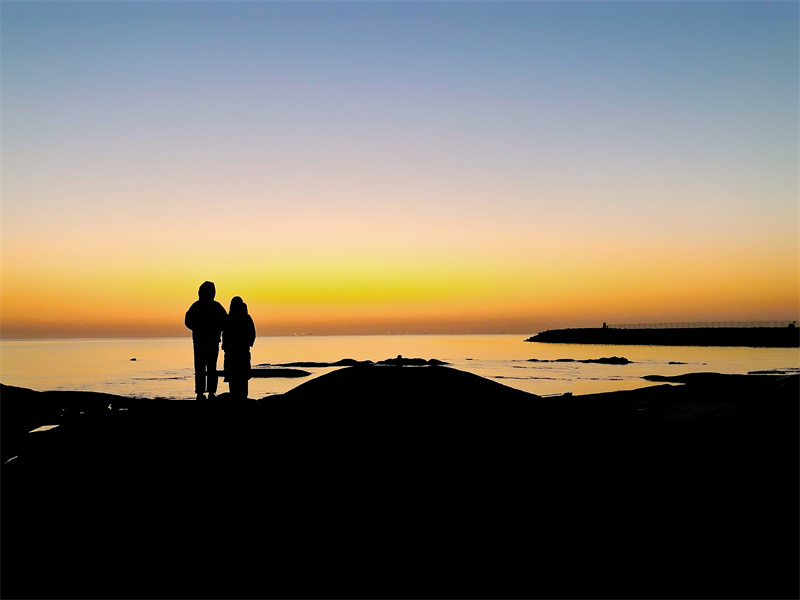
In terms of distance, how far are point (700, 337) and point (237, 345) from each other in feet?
435

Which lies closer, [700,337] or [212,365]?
[212,365]

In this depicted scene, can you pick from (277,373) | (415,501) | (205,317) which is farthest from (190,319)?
(277,373)

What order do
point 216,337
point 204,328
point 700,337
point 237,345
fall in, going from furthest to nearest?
1. point 700,337
2. point 216,337
3. point 237,345
4. point 204,328

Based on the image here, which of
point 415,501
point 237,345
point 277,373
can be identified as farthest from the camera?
point 277,373

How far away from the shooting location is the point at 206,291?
48.4 ft

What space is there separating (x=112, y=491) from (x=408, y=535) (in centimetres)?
446

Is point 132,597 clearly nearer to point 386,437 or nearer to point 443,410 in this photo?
point 386,437

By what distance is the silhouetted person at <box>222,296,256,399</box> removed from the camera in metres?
14.8

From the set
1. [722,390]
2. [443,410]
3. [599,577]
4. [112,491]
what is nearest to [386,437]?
[443,410]

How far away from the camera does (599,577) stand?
18.0 feet

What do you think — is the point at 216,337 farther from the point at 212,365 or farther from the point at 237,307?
the point at 237,307

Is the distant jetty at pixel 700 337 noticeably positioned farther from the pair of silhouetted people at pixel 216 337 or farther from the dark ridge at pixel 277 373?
the pair of silhouetted people at pixel 216 337

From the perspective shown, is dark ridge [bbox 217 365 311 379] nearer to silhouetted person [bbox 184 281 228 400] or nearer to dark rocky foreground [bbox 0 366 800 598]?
silhouetted person [bbox 184 281 228 400]

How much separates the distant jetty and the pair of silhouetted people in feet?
369
